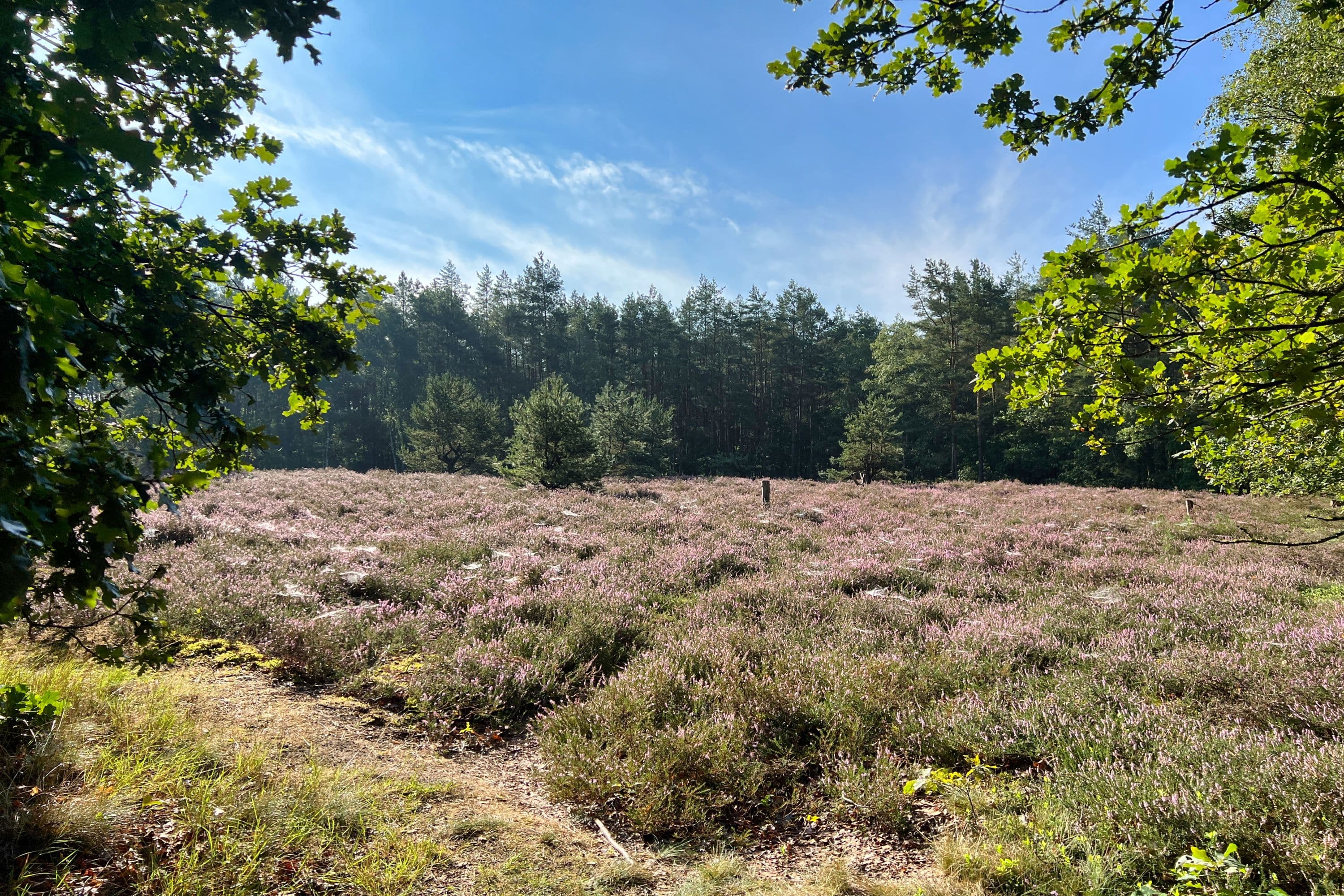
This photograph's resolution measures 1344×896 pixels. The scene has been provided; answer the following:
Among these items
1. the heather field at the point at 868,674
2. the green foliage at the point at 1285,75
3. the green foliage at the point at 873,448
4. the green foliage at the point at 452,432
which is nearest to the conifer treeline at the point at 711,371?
the green foliage at the point at 452,432

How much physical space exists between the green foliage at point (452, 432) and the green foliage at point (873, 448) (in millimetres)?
21338

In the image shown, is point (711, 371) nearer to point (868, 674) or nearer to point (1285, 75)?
point (1285, 75)

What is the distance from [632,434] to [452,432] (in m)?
11.7

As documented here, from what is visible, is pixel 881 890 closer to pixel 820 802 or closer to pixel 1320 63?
pixel 820 802

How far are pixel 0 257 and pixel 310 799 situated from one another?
2.84 meters

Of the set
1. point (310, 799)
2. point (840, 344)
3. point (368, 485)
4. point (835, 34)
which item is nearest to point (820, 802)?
point (310, 799)

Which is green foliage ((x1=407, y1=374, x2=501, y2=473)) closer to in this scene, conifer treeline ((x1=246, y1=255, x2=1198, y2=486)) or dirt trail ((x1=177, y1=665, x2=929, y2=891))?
conifer treeline ((x1=246, y1=255, x2=1198, y2=486))

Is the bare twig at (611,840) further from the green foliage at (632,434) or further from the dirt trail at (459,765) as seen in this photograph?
the green foliage at (632,434)

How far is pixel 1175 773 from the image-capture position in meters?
3.00

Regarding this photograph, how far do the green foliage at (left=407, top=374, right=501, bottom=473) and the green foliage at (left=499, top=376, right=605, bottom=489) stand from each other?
46.5 ft

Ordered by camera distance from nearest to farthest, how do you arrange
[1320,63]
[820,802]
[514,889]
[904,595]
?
[514,889]
[820,802]
[904,595]
[1320,63]

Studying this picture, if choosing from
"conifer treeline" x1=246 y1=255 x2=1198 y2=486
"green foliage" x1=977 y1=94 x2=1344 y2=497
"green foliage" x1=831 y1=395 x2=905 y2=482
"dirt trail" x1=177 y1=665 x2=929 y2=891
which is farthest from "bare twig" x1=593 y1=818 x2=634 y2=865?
"conifer treeline" x1=246 y1=255 x2=1198 y2=486

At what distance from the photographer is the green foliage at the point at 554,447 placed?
19.2m

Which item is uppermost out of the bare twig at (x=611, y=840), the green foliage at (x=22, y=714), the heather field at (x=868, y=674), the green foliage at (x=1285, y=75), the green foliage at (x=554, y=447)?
the green foliage at (x=1285, y=75)
